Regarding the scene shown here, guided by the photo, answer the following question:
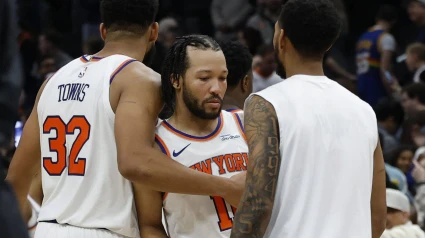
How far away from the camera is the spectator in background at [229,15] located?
46.6 feet

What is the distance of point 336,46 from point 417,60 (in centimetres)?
265

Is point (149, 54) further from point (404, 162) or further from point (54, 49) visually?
point (54, 49)

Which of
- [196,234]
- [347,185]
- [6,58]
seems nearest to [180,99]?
[196,234]

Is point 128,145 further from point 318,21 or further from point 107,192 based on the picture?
point 318,21

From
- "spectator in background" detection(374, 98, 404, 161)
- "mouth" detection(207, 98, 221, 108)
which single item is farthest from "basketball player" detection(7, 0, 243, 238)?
"spectator in background" detection(374, 98, 404, 161)

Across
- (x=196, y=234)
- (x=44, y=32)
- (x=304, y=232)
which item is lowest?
(x=44, y=32)

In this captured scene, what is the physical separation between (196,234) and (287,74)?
0.91 meters

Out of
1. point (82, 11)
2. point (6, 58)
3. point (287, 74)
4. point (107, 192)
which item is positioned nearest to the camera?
point (6, 58)

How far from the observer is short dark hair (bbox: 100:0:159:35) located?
467cm

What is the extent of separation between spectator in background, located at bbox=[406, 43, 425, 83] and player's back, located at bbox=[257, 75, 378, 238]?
27.0 ft

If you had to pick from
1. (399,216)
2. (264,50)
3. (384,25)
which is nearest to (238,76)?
(399,216)

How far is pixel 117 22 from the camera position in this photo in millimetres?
4711

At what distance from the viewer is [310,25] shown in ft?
13.0

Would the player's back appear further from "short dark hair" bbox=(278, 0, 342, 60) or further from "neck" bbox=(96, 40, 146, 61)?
"neck" bbox=(96, 40, 146, 61)
